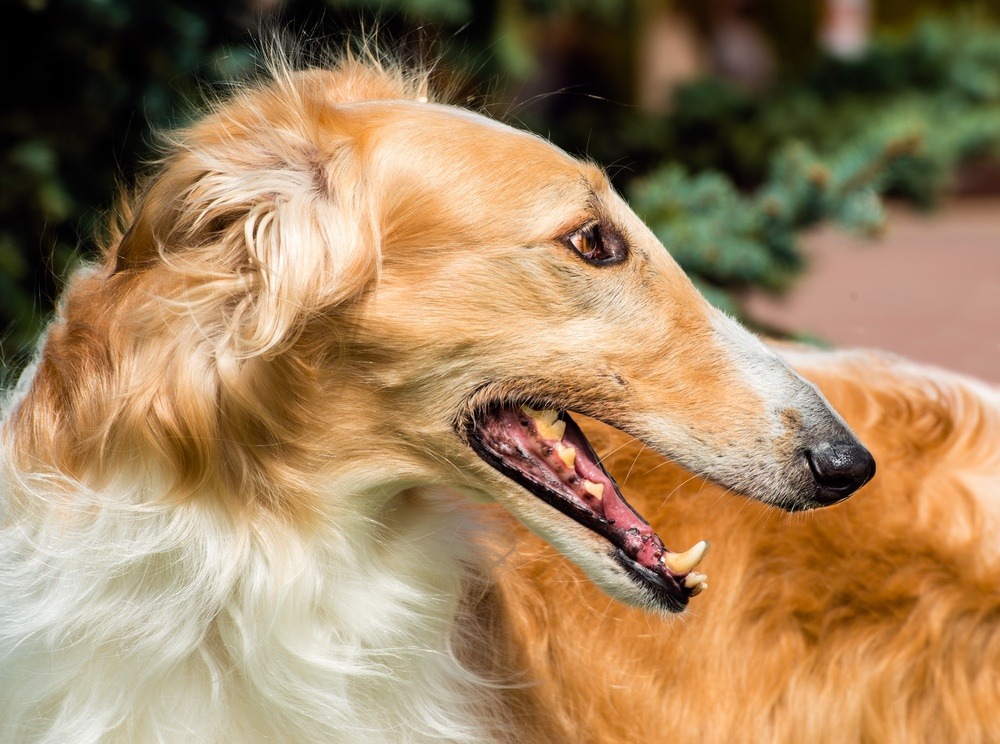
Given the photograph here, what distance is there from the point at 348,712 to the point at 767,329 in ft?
10.6

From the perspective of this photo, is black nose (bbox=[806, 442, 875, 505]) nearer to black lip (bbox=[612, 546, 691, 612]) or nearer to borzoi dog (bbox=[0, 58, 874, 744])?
borzoi dog (bbox=[0, 58, 874, 744])

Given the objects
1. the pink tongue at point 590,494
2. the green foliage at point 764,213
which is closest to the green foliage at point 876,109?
the green foliage at point 764,213

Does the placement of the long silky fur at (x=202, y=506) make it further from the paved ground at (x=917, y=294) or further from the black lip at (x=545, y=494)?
the paved ground at (x=917, y=294)

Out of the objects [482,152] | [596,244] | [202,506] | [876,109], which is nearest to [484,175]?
[482,152]

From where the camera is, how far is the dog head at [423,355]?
2.05 m

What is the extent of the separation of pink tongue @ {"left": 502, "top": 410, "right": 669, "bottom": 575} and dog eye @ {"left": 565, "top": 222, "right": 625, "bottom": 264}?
32cm

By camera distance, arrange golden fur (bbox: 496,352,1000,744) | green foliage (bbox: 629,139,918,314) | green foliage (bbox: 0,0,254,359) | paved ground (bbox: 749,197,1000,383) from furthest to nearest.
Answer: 1. paved ground (bbox: 749,197,1000,383)
2. green foliage (bbox: 629,139,918,314)
3. green foliage (bbox: 0,0,254,359)
4. golden fur (bbox: 496,352,1000,744)

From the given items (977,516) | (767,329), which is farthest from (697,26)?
(977,516)

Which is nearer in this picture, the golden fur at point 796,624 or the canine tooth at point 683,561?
the canine tooth at point 683,561

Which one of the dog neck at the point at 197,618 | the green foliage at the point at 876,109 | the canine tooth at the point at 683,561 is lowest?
the green foliage at the point at 876,109

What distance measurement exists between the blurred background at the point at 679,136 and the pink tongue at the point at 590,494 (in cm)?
106

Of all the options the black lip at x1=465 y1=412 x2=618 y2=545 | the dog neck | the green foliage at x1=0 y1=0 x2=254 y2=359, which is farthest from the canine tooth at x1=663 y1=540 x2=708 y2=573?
the green foliage at x1=0 y1=0 x2=254 y2=359

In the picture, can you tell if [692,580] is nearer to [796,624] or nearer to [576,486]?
[576,486]

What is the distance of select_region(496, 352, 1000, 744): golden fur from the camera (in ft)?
8.65
